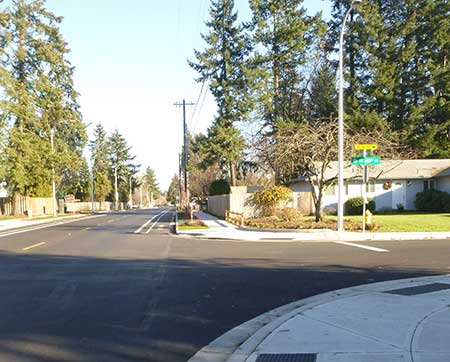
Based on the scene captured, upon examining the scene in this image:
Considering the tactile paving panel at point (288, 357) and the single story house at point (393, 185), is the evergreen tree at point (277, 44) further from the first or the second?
the tactile paving panel at point (288, 357)

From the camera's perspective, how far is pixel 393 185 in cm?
3672

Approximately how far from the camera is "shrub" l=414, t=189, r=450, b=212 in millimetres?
33719

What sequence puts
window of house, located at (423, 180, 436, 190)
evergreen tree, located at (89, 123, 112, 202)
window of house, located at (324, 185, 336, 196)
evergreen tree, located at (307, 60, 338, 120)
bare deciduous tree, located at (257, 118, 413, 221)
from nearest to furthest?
bare deciduous tree, located at (257, 118, 413, 221) < window of house, located at (324, 185, 336, 196) < window of house, located at (423, 180, 436, 190) < evergreen tree, located at (307, 60, 338, 120) < evergreen tree, located at (89, 123, 112, 202)

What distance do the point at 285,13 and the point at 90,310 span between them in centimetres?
4331

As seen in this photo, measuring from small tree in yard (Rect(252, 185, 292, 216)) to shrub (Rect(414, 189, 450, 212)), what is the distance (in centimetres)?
1068

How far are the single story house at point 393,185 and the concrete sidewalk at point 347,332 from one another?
27.6 metres

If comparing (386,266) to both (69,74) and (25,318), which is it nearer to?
(25,318)

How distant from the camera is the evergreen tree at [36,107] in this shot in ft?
155

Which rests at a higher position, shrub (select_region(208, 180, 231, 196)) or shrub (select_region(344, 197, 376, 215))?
shrub (select_region(208, 180, 231, 196))

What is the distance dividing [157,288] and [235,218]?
2014cm

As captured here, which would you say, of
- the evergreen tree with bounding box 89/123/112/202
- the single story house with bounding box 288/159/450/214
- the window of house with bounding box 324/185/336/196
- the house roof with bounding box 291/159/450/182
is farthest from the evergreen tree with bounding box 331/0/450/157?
the evergreen tree with bounding box 89/123/112/202

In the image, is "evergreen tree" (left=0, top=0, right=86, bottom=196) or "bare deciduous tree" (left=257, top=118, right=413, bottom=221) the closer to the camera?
"bare deciduous tree" (left=257, top=118, right=413, bottom=221)

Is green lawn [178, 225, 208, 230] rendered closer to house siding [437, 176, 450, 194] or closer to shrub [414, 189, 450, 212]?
shrub [414, 189, 450, 212]

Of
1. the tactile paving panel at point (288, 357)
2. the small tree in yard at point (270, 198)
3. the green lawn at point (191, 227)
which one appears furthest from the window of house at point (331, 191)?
the tactile paving panel at point (288, 357)
